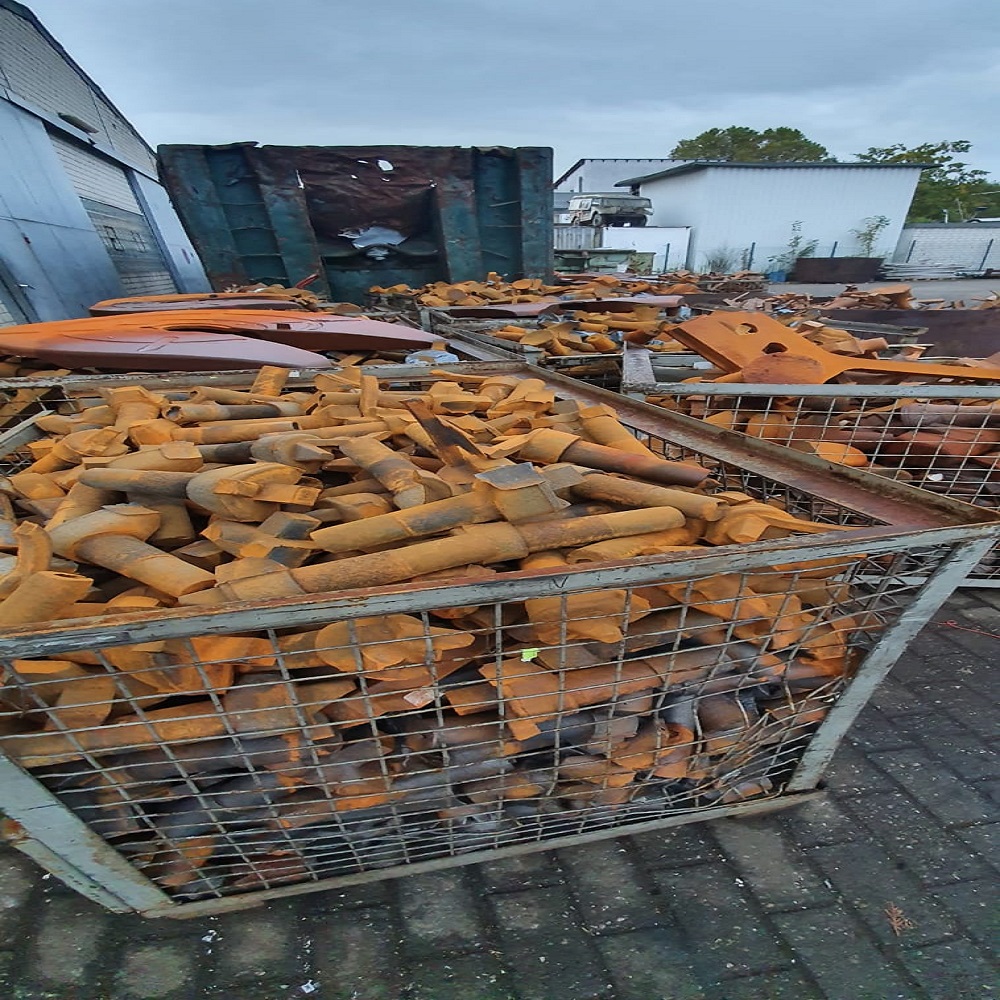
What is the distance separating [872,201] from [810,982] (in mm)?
36597

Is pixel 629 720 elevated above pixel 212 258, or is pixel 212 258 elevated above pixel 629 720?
pixel 212 258

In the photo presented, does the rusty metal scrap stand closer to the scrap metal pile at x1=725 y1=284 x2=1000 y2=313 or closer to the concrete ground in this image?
the scrap metal pile at x1=725 y1=284 x2=1000 y2=313

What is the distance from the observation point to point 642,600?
120cm

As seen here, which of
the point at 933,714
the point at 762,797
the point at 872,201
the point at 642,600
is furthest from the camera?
the point at 872,201

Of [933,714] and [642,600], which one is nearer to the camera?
[642,600]

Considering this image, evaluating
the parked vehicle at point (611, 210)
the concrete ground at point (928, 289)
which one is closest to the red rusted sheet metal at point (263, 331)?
the concrete ground at point (928, 289)

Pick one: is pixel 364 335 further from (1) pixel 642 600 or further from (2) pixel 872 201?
(2) pixel 872 201

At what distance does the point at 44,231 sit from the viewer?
5531mm

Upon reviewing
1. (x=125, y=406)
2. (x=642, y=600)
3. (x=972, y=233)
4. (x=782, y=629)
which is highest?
(x=125, y=406)

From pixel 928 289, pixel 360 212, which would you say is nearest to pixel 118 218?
pixel 360 212

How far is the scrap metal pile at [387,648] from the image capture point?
1078 mm

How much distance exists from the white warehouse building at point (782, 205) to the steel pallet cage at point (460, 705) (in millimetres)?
31197

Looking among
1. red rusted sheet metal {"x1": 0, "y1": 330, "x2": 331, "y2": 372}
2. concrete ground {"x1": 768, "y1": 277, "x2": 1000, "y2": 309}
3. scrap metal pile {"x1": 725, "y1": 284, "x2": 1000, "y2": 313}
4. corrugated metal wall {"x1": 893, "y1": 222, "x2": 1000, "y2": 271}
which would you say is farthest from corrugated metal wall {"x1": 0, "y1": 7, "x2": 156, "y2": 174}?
corrugated metal wall {"x1": 893, "y1": 222, "x2": 1000, "y2": 271}

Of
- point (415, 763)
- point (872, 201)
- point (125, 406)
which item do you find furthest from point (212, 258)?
point (872, 201)
